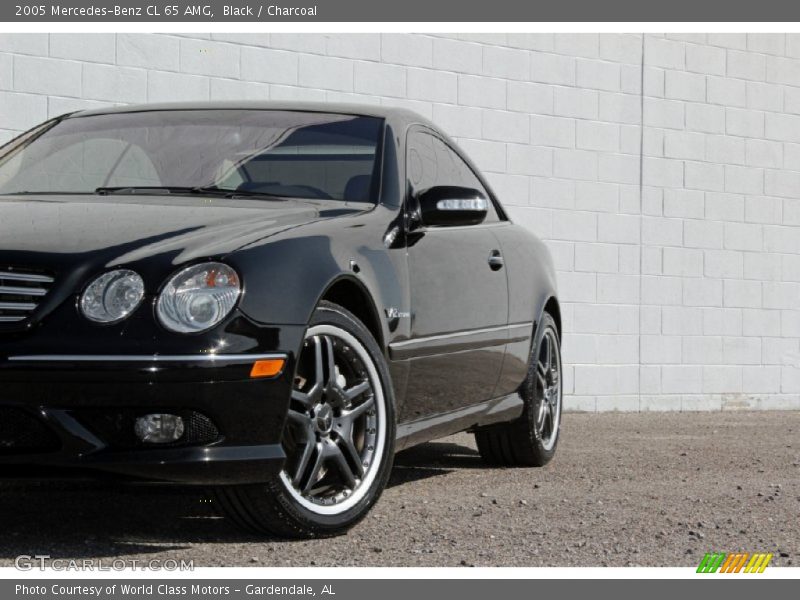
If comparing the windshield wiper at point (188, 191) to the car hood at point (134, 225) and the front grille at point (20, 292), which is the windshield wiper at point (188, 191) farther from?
the front grille at point (20, 292)

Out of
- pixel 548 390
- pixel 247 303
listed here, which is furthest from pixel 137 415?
pixel 548 390

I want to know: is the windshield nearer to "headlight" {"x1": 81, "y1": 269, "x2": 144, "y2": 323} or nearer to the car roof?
the car roof

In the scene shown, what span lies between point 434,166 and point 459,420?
106 cm

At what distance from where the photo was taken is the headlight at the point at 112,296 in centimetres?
410

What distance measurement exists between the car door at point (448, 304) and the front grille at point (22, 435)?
137 centimetres

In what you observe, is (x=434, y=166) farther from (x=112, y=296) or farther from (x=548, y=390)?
(x=112, y=296)

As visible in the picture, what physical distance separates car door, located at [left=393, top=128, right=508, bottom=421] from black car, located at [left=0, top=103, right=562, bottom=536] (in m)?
0.01

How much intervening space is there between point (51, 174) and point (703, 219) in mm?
Answer: 7224

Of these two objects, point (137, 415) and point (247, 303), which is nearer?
point (137, 415)

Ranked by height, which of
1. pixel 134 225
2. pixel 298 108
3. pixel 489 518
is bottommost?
pixel 489 518

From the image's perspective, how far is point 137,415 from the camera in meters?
4.10

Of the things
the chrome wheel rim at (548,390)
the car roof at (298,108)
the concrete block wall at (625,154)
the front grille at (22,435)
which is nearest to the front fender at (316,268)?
the front grille at (22,435)

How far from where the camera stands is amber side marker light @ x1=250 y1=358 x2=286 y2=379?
4.19m

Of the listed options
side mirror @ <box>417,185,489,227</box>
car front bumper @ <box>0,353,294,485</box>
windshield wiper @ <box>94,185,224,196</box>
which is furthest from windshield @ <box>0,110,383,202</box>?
car front bumper @ <box>0,353,294,485</box>
